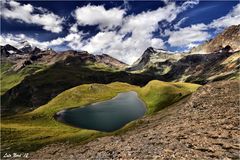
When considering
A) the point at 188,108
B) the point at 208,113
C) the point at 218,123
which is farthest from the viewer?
the point at 188,108

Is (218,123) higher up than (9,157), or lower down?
higher up

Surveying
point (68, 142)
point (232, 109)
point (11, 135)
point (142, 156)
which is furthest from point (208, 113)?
point (11, 135)

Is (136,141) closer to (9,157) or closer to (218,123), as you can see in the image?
(218,123)

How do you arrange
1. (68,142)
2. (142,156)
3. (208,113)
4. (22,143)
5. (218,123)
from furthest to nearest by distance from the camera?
(22,143), (68,142), (208,113), (218,123), (142,156)

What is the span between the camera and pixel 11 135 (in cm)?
13000

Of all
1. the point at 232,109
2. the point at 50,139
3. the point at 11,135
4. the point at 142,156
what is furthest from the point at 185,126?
the point at 11,135

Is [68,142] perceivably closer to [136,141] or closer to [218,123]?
[136,141]

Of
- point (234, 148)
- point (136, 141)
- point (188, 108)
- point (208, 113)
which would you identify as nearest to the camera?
point (234, 148)

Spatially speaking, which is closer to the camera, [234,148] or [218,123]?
[234,148]

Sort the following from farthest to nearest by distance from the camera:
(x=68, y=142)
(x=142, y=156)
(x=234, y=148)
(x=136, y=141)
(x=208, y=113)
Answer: (x=68, y=142), (x=208, y=113), (x=136, y=141), (x=142, y=156), (x=234, y=148)

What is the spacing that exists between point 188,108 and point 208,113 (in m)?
13.1

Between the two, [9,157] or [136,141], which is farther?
[9,157]

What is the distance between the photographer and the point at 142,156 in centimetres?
4712

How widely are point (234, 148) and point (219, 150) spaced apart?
6.57 feet
